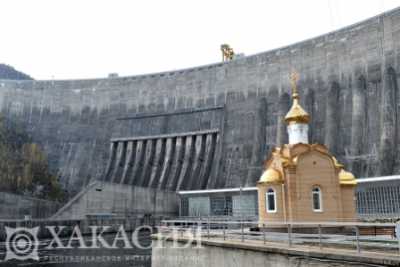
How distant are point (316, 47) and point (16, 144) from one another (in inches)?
1744

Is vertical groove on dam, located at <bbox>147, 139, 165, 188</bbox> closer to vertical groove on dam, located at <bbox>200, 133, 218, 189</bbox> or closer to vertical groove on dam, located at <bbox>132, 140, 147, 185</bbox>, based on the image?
vertical groove on dam, located at <bbox>132, 140, 147, 185</bbox>

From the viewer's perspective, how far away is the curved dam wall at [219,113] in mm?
40469

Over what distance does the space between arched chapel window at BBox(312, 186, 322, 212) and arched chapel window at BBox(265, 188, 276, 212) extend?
1.64 metres

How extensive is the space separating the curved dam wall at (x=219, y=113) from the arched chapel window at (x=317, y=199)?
2217 cm

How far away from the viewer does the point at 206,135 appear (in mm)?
55500

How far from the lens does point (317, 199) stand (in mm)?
17328

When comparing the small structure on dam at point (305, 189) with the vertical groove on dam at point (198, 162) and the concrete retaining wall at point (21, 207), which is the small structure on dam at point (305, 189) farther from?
the vertical groove on dam at point (198, 162)

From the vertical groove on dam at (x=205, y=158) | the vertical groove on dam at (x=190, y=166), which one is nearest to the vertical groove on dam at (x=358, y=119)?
the vertical groove on dam at (x=205, y=158)

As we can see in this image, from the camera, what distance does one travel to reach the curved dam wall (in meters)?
40.5

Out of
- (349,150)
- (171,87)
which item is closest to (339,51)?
(349,150)

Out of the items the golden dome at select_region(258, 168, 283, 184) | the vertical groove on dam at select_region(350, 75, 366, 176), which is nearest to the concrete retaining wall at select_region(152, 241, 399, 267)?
the golden dome at select_region(258, 168, 283, 184)

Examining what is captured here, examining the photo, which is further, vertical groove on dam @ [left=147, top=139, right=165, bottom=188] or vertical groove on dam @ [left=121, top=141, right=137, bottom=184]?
vertical groove on dam @ [left=121, top=141, right=137, bottom=184]

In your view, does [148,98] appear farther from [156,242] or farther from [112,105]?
[156,242]

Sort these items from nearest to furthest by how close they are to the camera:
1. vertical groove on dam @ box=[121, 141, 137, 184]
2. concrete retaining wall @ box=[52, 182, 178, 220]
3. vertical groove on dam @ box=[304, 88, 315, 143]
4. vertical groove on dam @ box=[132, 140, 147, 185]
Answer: concrete retaining wall @ box=[52, 182, 178, 220] < vertical groove on dam @ box=[304, 88, 315, 143] < vertical groove on dam @ box=[132, 140, 147, 185] < vertical groove on dam @ box=[121, 141, 137, 184]
